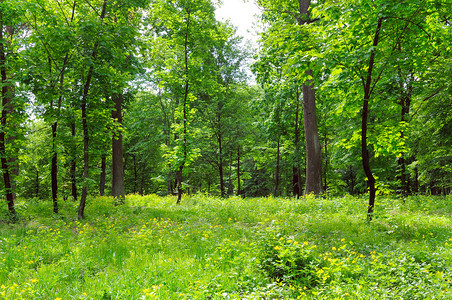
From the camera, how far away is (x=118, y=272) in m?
4.69

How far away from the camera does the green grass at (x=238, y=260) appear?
3.85 metres

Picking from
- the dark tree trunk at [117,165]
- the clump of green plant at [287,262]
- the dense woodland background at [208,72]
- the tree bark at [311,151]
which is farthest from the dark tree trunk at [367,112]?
the dark tree trunk at [117,165]

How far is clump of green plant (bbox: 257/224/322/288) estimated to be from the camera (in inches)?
163

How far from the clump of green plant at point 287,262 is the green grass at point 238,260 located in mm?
17

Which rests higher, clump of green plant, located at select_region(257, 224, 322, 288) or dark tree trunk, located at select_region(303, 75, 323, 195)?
dark tree trunk, located at select_region(303, 75, 323, 195)

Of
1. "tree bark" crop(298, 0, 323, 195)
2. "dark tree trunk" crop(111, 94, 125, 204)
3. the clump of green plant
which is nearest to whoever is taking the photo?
the clump of green plant

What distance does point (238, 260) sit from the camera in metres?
4.79

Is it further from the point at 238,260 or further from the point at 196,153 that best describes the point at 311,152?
the point at 238,260

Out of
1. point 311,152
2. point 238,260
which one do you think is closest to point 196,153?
point 311,152

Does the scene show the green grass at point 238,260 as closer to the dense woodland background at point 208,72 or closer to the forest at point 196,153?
the forest at point 196,153

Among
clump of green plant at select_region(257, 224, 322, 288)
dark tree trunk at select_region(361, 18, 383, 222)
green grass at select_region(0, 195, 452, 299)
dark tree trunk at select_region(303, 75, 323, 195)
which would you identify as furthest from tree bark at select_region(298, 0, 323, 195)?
clump of green plant at select_region(257, 224, 322, 288)

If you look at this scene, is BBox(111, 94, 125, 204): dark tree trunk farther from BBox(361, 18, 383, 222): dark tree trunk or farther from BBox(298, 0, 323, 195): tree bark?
BBox(361, 18, 383, 222): dark tree trunk

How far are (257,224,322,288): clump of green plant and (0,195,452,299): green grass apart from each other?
17mm

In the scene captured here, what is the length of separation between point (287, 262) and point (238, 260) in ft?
2.90
